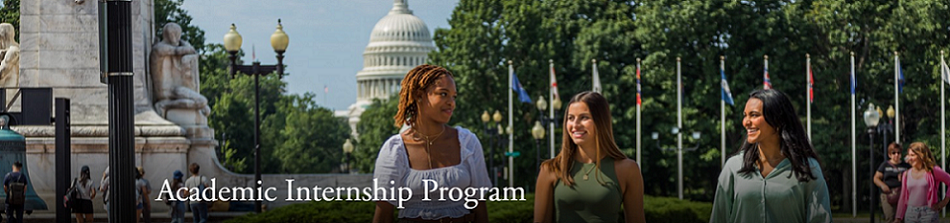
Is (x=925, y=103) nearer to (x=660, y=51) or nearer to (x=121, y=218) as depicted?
(x=660, y=51)

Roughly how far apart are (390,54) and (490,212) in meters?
133

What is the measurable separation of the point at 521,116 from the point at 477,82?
216cm

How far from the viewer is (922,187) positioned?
46.2 feet

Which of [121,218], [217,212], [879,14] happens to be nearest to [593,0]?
[879,14]

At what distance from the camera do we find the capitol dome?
490 feet

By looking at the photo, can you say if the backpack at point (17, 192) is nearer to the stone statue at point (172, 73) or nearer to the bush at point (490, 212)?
the bush at point (490, 212)

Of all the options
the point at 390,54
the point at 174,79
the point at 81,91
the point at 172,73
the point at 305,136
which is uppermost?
the point at 390,54

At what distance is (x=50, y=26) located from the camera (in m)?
24.3

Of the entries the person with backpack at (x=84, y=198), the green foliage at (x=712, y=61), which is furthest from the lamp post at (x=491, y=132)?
the person with backpack at (x=84, y=198)

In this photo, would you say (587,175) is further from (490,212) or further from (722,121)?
(722,121)

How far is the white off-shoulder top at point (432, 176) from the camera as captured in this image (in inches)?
277

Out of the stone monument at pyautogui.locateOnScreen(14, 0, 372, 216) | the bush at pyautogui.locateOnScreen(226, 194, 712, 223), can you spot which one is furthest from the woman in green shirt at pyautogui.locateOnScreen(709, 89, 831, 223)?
the stone monument at pyautogui.locateOnScreen(14, 0, 372, 216)

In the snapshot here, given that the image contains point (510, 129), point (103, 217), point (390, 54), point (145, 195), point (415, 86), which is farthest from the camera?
point (390, 54)

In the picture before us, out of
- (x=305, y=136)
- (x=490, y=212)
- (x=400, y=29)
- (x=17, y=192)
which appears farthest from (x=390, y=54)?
(x=490, y=212)
